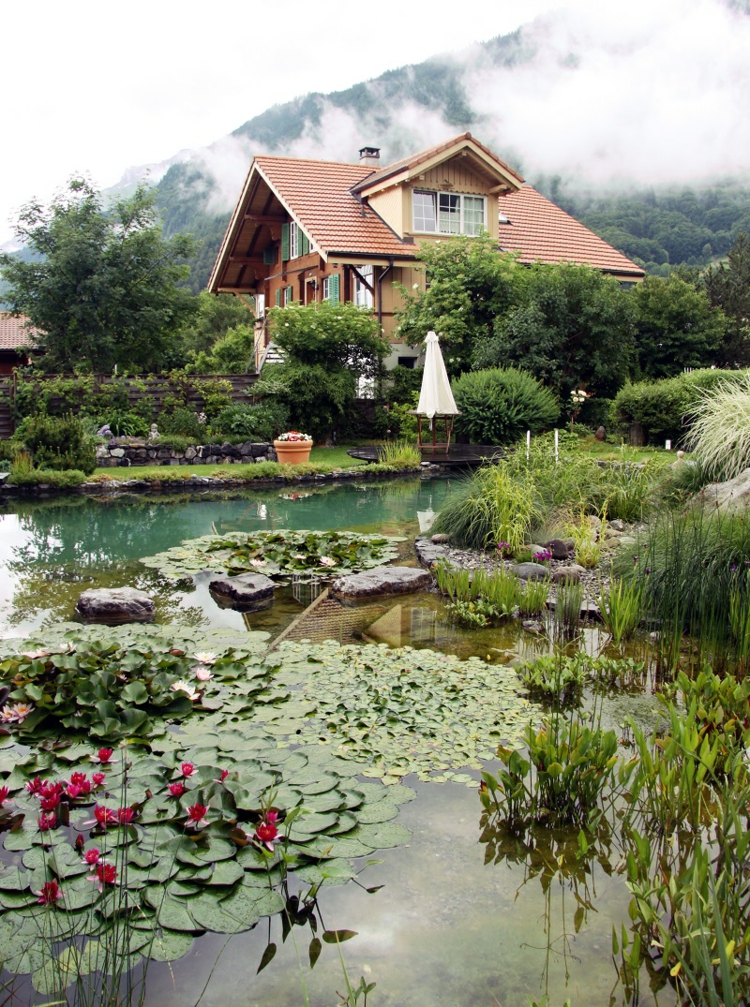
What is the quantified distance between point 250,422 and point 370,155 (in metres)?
13.9

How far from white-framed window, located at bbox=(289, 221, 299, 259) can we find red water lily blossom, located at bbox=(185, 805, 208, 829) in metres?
22.4

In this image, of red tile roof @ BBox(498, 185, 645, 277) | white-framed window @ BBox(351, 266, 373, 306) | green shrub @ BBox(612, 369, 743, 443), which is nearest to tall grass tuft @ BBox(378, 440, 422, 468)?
green shrub @ BBox(612, 369, 743, 443)

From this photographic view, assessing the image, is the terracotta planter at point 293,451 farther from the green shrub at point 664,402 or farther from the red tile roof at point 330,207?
the green shrub at point 664,402

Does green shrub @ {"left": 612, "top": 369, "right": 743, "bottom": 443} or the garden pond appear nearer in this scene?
the garden pond

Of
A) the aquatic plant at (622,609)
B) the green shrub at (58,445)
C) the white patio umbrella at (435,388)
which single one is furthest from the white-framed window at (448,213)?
the aquatic plant at (622,609)

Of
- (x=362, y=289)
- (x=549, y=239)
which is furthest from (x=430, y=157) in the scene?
(x=549, y=239)

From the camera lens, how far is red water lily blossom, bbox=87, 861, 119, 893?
2.59 meters

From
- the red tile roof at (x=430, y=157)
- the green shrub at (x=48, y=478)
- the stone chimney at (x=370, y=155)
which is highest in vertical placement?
the stone chimney at (x=370, y=155)

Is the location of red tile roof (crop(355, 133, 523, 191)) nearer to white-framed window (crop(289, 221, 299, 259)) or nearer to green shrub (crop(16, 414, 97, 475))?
white-framed window (crop(289, 221, 299, 259))

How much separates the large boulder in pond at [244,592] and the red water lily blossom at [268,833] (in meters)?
3.52

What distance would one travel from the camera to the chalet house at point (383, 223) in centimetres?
2100

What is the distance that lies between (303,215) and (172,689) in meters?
18.8

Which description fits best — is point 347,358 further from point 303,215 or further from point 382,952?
point 382,952

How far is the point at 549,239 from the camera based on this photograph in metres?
24.7
